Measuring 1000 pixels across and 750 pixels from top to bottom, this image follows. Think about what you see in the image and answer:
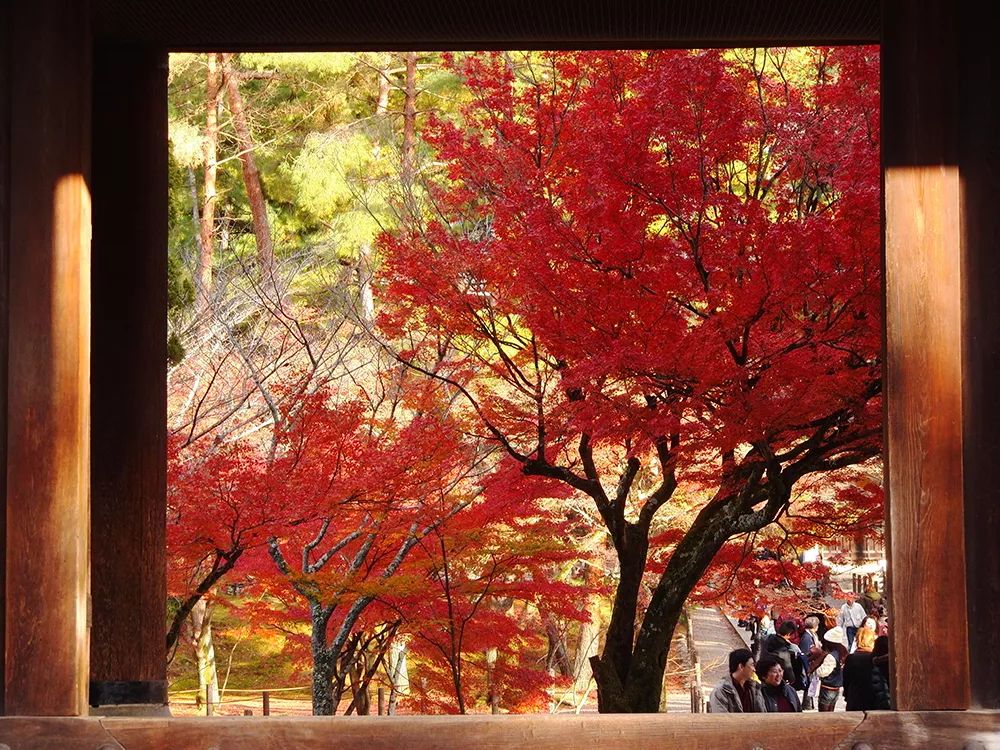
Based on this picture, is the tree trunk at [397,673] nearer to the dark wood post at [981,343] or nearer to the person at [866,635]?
the person at [866,635]

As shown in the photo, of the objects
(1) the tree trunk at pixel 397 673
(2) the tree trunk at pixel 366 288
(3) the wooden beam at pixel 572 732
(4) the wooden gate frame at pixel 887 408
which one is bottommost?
(1) the tree trunk at pixel 397 673

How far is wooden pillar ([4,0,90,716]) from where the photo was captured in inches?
107

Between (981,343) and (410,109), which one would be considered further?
(410,109)

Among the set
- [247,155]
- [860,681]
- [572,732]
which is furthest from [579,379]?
[247,155]

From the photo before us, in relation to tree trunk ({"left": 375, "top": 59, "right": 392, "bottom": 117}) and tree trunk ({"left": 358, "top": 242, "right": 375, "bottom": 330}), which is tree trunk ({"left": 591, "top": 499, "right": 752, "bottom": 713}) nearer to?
tree trunk ({"left": 358, "top": 242, "right": 375, "bottom": 330})

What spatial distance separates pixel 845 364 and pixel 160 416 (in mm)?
3546

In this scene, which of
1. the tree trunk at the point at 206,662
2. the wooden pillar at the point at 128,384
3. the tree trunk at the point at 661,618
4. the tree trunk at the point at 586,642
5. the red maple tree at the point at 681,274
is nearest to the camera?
the wooden pillar at the point at 128,384

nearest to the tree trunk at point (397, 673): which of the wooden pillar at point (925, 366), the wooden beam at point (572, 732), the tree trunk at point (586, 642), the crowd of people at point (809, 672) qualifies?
the tree trunk at point (586, 642)

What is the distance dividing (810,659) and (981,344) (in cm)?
775

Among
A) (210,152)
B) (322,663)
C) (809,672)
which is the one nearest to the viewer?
(322,663)

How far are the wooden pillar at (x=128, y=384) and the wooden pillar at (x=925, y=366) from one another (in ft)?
8.10

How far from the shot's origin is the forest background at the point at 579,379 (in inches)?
235

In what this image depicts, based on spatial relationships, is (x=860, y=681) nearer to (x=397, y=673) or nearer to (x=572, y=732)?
(x=572, y=732)

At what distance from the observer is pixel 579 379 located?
6254mm
